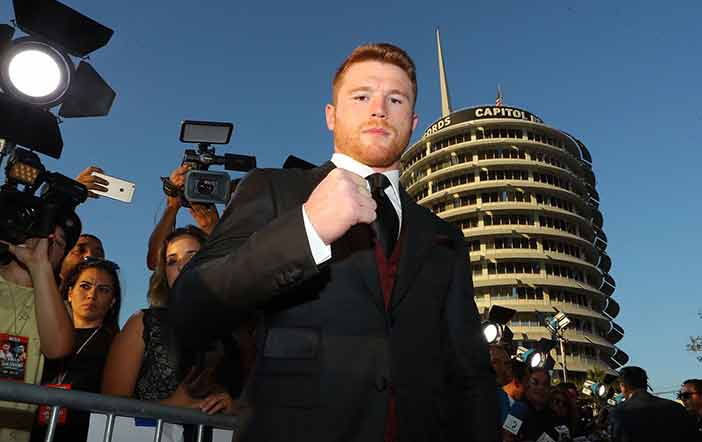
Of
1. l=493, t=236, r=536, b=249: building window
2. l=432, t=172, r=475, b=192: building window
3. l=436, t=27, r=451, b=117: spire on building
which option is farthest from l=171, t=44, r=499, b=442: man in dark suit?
l=436, t=27, r=451, b=117: spire on building

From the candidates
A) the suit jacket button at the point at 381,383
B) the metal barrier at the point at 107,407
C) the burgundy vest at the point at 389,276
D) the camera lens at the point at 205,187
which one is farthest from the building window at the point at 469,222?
the suit jacket button at the point at 381,383

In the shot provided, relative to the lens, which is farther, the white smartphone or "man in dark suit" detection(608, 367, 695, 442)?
"man in dark suit" detection(608, 367, 695, 442)

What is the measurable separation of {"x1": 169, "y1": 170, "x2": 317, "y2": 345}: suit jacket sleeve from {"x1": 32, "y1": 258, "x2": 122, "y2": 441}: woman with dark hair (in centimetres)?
205

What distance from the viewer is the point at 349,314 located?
145 cm

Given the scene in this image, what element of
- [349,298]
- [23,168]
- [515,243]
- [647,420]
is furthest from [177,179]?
[515,243]

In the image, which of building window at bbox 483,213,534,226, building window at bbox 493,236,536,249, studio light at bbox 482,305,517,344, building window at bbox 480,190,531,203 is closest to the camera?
studio light at bbox 482,305,517,344

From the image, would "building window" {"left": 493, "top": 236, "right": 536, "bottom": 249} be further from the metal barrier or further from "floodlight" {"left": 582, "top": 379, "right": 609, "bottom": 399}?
the metal barrier

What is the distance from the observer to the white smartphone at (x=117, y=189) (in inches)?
130

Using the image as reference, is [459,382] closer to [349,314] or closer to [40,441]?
[349,314]

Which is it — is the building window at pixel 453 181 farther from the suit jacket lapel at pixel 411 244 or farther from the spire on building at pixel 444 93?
the suit jacket lapel at pixel 411 244

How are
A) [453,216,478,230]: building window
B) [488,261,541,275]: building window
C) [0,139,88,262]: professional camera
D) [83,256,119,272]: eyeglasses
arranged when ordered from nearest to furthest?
[0,139,88,262]: professional camera
[83,256,119,272]: eyeglasses
[488,261,541,275]: building window
[453,216,478,230]: building window

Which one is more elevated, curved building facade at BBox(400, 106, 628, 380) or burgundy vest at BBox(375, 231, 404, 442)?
curved building facade at BBox(400, 106, 628, 380)

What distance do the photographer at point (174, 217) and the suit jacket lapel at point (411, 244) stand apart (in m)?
2.50

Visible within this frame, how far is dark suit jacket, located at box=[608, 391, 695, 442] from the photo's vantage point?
24.0 feet
